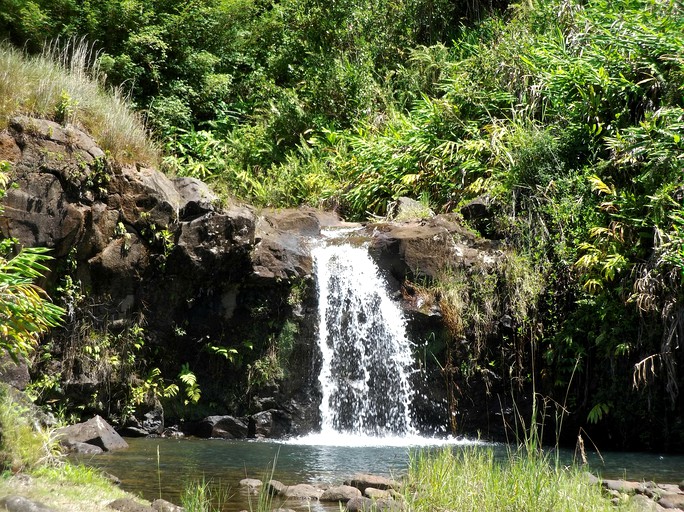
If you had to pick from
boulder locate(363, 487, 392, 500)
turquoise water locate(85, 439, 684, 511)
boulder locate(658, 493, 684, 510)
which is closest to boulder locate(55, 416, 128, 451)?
turquoise water locate(85, 439, 684, 511)

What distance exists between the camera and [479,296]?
39.0 feet

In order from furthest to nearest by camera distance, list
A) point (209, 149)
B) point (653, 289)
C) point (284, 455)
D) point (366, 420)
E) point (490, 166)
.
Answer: point (209, 149) < point (490, 166) < point (366, 420) < point (653, 289) < point (284, 455)

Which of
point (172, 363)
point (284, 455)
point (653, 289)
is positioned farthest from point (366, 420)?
point (653, 289)

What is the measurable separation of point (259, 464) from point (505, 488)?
3.97m

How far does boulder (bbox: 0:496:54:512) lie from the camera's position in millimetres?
4914

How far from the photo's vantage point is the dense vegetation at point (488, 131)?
11.1 m

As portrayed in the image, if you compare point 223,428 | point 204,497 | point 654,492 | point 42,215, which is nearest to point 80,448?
point 223,428

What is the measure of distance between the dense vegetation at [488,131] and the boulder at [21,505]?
6.02 metres

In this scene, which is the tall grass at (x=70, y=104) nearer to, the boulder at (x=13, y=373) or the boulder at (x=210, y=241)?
the boulder at (x=210, y=241)

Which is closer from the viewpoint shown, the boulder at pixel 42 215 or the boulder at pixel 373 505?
the boulder at pixel 373 505

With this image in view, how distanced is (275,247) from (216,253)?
3.13ft

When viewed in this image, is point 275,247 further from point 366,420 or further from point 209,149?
point 209,149

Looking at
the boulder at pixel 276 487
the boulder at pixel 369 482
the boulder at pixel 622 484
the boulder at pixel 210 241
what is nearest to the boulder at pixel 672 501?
the boulder at pixel 622 484

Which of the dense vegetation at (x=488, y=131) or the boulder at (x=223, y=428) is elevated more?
the dense vegetation at (x=488, y=131)
